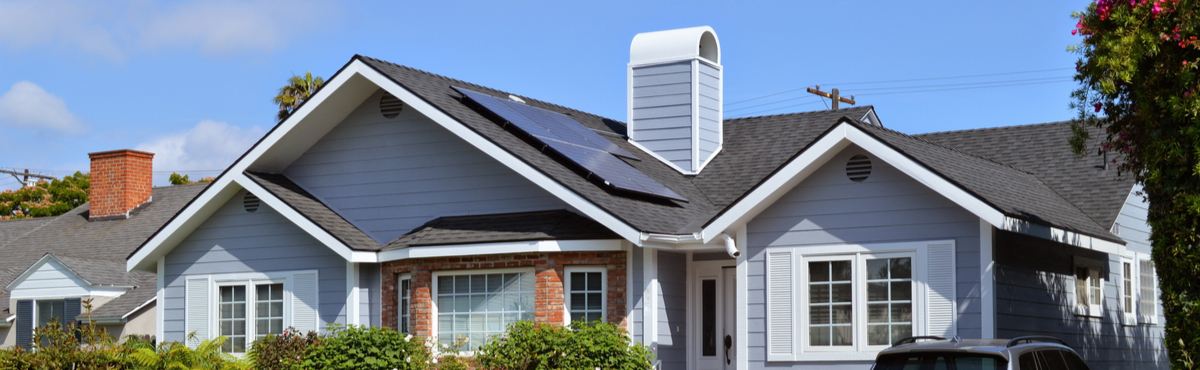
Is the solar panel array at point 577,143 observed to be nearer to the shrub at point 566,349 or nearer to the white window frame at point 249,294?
the shrub at point 566,349

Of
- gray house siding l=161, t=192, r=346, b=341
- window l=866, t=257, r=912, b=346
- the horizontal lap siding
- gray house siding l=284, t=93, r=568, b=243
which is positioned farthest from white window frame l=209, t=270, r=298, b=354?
the horizontal lap siding

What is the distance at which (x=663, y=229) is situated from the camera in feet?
64.6

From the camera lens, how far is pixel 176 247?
23.8 meters

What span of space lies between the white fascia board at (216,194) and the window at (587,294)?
4.59 meters

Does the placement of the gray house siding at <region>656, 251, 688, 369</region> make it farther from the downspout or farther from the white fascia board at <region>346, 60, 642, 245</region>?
the downspout

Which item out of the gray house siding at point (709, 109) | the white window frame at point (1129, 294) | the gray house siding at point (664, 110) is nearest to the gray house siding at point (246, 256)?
the gray house siding at point (664, 110)

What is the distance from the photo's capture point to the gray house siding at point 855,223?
17.7 metres

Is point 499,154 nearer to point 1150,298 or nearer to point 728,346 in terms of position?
point 728,346

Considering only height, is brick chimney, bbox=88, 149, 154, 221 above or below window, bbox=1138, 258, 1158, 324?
above

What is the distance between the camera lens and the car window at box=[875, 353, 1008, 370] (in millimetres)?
13273

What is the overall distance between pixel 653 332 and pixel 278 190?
20.4ft

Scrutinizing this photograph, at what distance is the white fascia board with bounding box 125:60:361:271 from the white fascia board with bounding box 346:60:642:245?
468 mm

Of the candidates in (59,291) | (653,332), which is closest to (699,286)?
(653,332)

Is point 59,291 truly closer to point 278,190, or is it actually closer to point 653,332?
point 278,190
